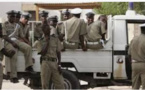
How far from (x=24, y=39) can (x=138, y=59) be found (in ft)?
8.74

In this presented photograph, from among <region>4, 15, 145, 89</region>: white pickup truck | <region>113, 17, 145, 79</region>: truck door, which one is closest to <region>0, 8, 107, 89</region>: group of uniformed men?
<region>4, 15, 145, 89</region>: white pickup truck

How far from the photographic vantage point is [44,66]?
28.4ft

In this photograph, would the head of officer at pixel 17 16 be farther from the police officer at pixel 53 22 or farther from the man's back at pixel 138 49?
the man's back at pixel 138 49

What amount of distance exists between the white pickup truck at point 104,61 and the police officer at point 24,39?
0.15 metres

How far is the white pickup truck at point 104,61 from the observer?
949 centimetres

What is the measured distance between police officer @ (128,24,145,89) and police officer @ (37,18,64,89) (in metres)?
1.48

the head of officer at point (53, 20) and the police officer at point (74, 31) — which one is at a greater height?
the head of officer at point (53, 20)

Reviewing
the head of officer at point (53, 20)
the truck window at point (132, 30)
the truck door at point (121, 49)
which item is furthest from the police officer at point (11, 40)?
the truck window at point (132, 30)

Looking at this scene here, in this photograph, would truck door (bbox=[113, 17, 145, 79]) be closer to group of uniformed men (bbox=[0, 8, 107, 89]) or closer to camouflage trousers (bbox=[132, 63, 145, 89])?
group of uniformed men (bbox=[0, 8, 107, 89])

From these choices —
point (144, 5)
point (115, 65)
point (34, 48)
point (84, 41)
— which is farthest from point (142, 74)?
point (144, 5)

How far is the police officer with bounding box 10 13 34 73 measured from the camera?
9398 millimetres

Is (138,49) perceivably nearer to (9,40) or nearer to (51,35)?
(51,35)

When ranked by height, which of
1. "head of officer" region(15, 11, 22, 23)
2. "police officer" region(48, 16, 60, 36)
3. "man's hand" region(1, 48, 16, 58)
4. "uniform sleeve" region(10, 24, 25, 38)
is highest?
"head of officer" region(15, 11, 22, 23)

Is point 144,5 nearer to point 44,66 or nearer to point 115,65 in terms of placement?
point 115,65
